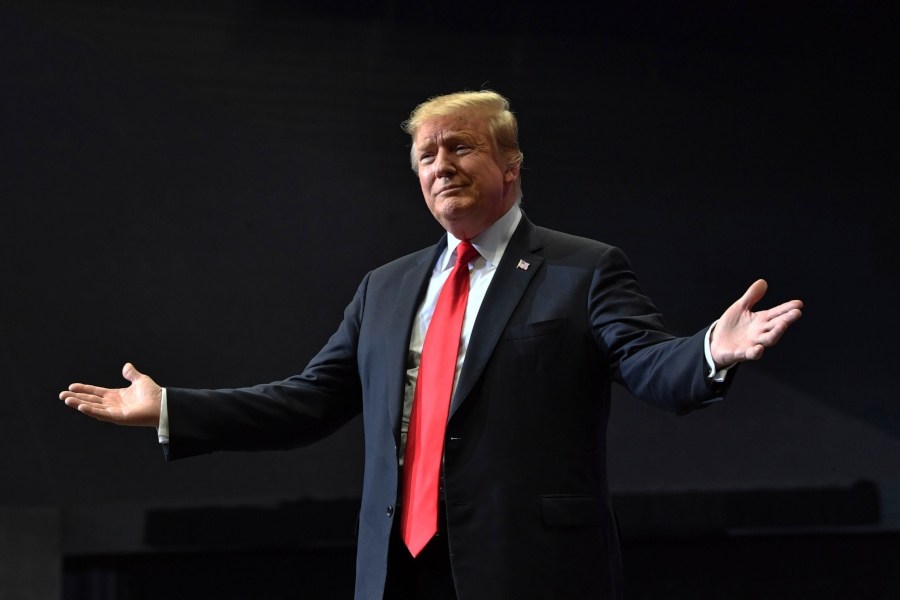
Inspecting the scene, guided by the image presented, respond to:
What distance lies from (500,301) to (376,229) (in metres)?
1.84

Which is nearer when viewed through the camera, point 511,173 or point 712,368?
point 712,368

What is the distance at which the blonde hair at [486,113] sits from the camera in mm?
2104

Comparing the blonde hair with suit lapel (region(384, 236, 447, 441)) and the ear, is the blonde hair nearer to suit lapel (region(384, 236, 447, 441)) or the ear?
the ear

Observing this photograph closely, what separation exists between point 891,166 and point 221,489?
8.32 ft

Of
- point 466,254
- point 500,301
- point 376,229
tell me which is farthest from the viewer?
point 376,229

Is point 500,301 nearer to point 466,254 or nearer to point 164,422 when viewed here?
point 466,254

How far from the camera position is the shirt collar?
2045 mm

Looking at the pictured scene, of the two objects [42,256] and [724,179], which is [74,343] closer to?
[42,256]

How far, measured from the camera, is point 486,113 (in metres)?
2.12

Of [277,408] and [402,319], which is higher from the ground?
[402,319]

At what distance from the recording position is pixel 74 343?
3.54 meters

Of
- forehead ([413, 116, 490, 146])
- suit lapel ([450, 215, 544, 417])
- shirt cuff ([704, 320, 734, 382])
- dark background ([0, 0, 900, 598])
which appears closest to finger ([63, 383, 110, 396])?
suit lapel ([450, 215, 544, 417])

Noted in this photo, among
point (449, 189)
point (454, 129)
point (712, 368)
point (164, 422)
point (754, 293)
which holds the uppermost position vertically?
point (454, 129)

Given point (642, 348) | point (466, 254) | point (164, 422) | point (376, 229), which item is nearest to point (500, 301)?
point (466, 254)
